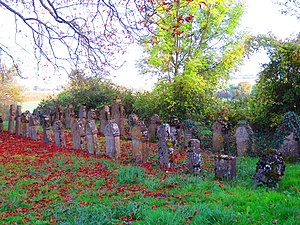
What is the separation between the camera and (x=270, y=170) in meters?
6.70

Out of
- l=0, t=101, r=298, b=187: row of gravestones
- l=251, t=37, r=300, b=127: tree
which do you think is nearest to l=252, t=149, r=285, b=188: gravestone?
l=0, t=101, r=298, b=187: row of gravestones

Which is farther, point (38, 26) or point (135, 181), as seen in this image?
point (38, 26)

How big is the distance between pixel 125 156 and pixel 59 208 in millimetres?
5017

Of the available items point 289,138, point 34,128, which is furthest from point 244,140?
point 34,128

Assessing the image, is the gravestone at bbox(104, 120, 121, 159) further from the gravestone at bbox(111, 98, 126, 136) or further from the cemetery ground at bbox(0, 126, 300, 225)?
the gravestone at bbox(111, 98, 126, 136)

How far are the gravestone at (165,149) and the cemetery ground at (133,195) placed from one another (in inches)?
8.5

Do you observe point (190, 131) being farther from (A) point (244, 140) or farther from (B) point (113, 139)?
(B) point (113, 139)

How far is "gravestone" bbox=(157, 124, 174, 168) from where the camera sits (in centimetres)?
888

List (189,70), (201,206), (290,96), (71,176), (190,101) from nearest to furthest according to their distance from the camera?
1. (201,206)
2. (71,176)
3. (290,96)
4. (190,101)
5. (189,70)

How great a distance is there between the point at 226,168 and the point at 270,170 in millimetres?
936

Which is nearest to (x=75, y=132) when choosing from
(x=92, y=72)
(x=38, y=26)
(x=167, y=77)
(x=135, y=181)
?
(x=92, y=72)

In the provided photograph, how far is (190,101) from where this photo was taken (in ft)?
51.3

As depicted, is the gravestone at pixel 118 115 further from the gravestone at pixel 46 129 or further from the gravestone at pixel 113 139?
the gravestone at pixel 113 139

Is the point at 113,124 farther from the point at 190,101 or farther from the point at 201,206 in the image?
the point at 190,101
